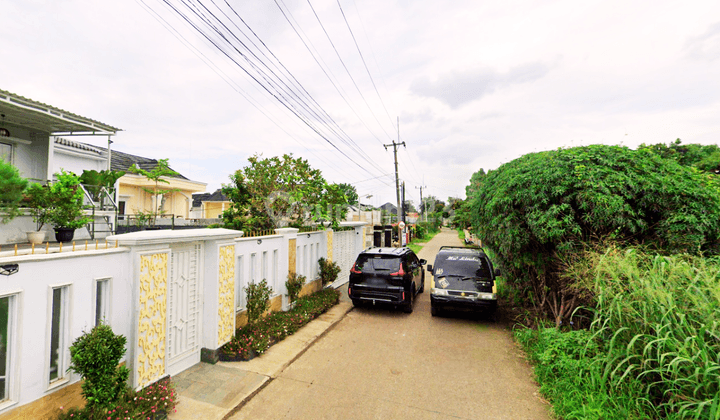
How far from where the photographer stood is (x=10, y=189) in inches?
185

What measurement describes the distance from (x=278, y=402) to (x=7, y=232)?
6.01 metres

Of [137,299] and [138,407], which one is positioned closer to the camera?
[138,407]

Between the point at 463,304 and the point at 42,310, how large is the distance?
6.93 meters

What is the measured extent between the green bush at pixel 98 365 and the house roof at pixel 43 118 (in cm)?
515

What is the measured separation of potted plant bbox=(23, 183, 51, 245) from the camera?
17.8 ft

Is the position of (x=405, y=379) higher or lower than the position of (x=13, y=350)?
lower

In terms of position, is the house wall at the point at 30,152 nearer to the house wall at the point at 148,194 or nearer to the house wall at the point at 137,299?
the house wall at the point at 137,299

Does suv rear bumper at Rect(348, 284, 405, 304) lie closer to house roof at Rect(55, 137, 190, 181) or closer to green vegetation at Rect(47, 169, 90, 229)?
green vegetation at Rect(47, 169, 90, 229)

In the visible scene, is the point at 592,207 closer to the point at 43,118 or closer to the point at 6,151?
the point at 43,118

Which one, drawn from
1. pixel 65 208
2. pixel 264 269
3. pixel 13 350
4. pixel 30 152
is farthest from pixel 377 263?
pixel 30 152

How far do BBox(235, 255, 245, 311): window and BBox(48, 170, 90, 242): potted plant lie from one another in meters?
3.11

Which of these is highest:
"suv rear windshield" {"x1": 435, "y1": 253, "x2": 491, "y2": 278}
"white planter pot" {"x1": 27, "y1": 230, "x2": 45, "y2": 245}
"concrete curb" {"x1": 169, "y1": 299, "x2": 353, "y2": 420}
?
"white planter pot" {"x1": 27, "y1": 230, "x2": 45, "y2": 245}

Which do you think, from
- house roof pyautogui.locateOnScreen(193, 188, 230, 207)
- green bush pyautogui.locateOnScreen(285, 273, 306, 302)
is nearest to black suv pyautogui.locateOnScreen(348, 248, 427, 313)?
green bush pyautogui.locateOnScreen(285, 273, 306, 302)

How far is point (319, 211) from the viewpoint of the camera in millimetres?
8719
